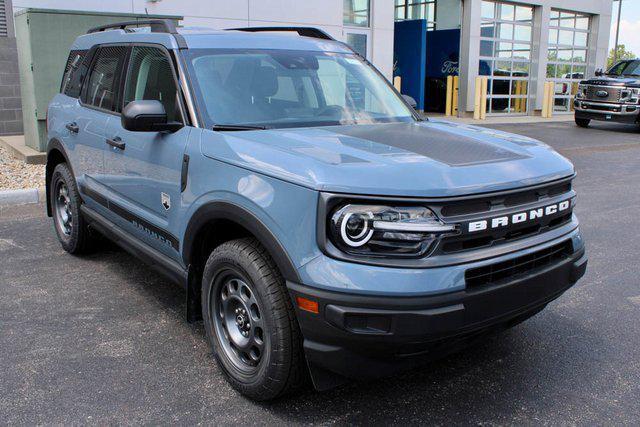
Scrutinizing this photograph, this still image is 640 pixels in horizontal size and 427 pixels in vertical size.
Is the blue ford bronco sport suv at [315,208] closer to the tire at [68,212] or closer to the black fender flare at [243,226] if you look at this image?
the black fender flare at [243,226]

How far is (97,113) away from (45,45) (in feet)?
19.2

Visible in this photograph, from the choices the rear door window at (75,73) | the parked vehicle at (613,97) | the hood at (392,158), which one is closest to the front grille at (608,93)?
the parked vehicle at (613,97)

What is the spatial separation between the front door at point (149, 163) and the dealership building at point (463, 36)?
9517 mm

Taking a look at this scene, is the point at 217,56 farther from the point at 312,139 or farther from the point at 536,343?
the point at 536,343

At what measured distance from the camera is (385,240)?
2588 millimetres

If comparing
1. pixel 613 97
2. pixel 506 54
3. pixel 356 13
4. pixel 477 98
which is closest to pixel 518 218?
pixel 356 13

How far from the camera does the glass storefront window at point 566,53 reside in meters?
24.3

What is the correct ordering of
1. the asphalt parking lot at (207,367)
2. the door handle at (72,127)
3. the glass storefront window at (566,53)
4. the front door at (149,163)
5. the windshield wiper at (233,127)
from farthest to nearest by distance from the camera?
the glass storefront window at (566,53) < the door handle at (72,127) < the front door at (149,163) < the windshield wiper at (233,127) < the asphalt parking lot at (207,367)

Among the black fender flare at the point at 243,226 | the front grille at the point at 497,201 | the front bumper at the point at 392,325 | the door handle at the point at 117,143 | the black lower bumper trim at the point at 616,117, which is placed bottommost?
the black lower bumper trim at the point at 616,117

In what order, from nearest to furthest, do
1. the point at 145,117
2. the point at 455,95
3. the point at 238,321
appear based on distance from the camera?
the point at 238,321 < the point at 145,117 < the point at 455,95

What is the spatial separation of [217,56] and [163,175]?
2.70 feet

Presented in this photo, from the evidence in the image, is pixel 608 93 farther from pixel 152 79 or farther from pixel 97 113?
pixel 152 79

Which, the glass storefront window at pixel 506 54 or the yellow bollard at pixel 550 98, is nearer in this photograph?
the glass storefront window at pixel 506 54

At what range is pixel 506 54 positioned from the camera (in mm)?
22578
